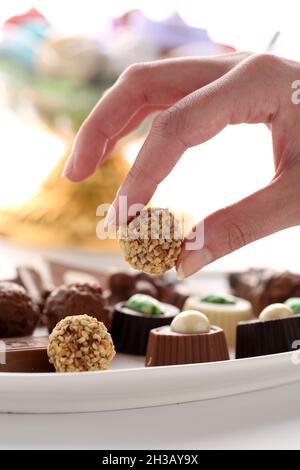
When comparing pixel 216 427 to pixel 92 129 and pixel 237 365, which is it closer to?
pixel 237 365

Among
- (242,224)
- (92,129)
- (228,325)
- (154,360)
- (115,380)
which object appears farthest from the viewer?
(228,325)

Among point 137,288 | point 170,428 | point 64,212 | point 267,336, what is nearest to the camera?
point 170,428

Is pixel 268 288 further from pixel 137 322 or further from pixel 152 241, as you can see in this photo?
pixel 152 241

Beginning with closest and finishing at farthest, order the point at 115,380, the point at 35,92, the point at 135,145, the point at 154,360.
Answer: the point at 115,380 → the point at 154,360 → the point at 35,92 → the point at 135,145

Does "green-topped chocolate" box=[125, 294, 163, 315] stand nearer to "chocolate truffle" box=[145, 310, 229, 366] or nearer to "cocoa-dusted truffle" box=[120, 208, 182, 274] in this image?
"chocolate truffle" box=[145, 310, 229, 366]

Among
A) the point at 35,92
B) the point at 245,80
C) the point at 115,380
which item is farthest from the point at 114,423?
the point at 35,92

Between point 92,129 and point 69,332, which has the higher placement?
point 92,129

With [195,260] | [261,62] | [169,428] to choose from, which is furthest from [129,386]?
[261,62]

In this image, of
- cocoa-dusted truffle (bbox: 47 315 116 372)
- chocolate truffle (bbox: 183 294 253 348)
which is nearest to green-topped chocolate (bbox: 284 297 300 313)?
chocolate truffle (bbox: 183 294 253 348)
